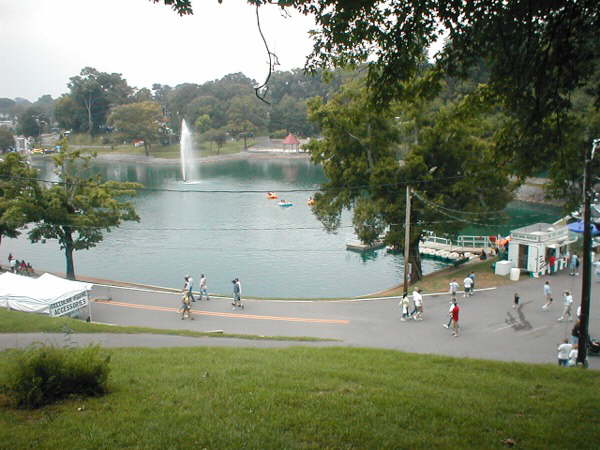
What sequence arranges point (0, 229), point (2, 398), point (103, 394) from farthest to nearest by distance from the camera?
1. point (0, 229)
2. point (103, 394)
3. point (2, 398)

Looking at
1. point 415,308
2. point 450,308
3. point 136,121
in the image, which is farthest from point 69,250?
point 136,121

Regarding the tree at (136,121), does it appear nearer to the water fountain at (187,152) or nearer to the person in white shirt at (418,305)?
the water fountain at (187,152)

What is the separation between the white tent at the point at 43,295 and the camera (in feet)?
62.4

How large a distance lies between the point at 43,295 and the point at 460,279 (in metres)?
17.1

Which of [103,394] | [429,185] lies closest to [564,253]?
[429,185]

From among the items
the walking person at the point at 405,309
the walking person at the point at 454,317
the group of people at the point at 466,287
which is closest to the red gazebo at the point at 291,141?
the group of people at the point at 466,287

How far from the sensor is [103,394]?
25.4ft

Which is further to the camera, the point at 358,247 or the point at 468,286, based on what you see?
the point at 358,247

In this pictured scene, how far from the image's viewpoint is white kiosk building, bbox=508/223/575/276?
25156 mm

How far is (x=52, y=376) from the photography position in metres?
7.18

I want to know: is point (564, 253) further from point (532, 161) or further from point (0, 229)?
point (0, 229)

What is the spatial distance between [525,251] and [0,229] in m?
26.3

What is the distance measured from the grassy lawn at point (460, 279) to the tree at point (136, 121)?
83355mm

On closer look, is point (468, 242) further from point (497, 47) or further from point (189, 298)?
point (497, 47)
